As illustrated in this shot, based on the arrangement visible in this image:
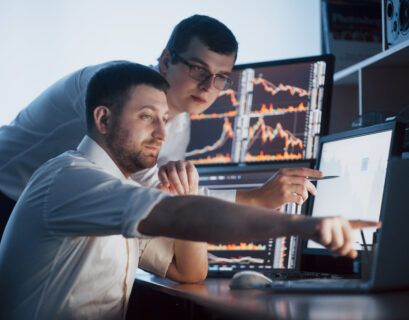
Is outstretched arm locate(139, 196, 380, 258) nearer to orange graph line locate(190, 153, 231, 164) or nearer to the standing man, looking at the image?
the standing man

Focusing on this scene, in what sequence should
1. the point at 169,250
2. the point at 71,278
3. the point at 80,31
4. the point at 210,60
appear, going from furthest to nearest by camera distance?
the point at 80,31
the point at 210,60
the point at 169,250
the point at 71,278

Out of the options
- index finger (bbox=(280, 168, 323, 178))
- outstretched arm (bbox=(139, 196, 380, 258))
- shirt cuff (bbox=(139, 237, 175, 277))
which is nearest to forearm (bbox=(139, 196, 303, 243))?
outstretched arm (bbox=(139, 196, 380, 258))

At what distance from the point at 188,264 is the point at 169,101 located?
564 mm

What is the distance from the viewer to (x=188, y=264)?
1398 millimetres

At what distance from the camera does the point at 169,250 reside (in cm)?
144

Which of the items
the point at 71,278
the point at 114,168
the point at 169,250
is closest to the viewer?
the point at 71,278

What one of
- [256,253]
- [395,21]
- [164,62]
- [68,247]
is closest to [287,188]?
[256,253]

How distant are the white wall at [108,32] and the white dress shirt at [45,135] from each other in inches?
34.8

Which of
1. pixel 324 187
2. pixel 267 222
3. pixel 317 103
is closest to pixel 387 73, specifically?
pixel 317 103

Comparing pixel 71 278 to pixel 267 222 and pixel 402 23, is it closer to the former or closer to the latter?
pixel 267 222

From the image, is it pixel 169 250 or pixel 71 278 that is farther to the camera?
pixel 169 250

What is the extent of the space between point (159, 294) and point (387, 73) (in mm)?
1182

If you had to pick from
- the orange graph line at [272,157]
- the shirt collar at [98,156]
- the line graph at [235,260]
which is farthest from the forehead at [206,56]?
the line graph at [235,260]

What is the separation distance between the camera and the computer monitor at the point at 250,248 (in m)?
1.78
